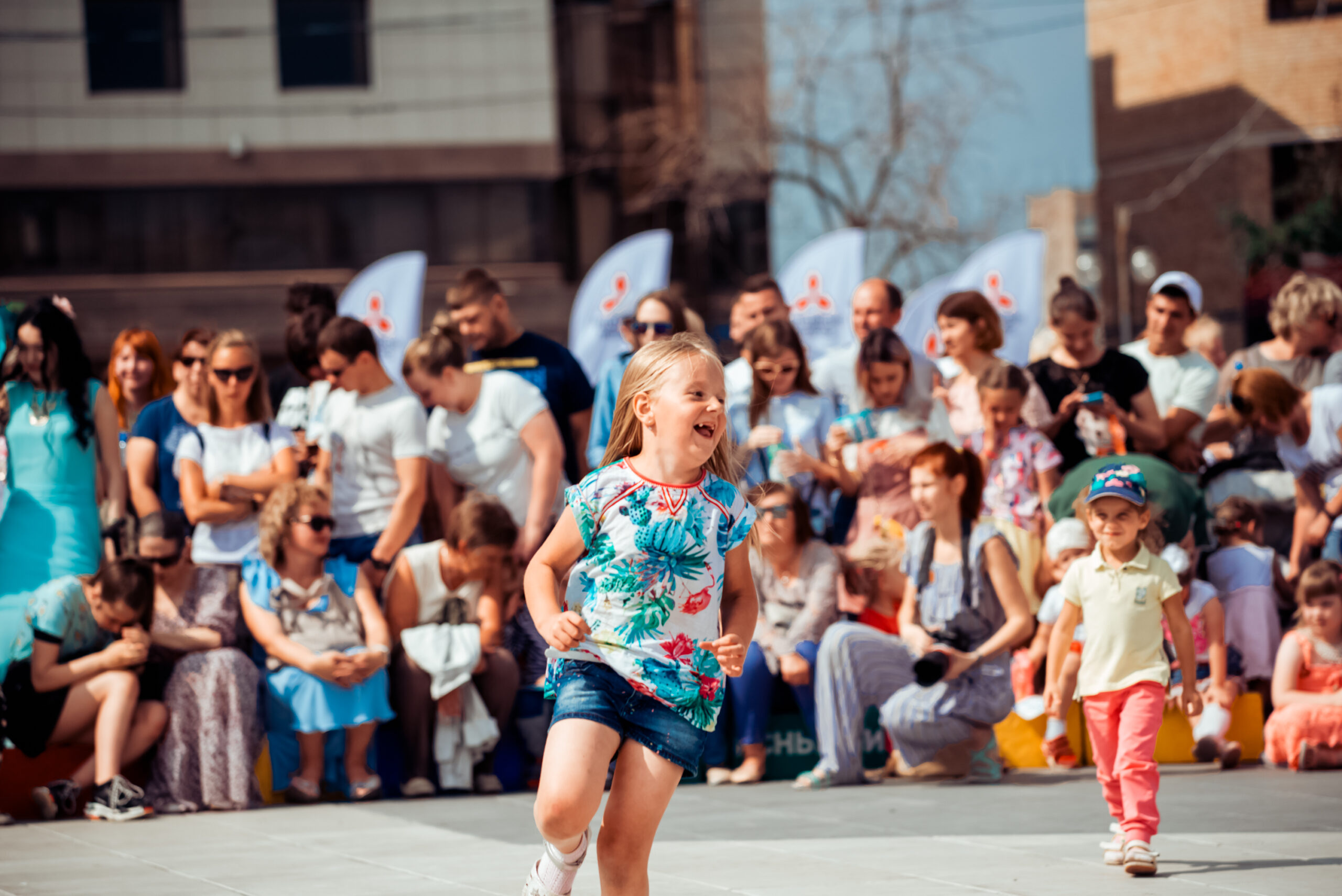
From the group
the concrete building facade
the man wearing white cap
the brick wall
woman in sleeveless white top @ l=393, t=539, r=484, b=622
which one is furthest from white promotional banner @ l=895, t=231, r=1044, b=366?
the brick wall

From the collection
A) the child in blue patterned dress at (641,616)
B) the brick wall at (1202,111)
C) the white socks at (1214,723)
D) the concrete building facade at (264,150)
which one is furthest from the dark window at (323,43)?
the child in blue patterned dress at (641,616)

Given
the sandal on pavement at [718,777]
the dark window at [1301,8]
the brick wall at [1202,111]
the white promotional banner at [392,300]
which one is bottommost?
the sandal on pavement at [718,777]

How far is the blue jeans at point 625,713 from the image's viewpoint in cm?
418

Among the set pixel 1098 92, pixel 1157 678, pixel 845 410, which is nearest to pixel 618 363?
pixel 845 410

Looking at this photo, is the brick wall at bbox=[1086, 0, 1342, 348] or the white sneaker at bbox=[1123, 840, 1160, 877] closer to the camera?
the white sneaker at bbox=[1123, 840, 1160, 877]

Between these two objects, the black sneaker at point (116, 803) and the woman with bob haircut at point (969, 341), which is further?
the woman with bob haircut at point (969, 341)

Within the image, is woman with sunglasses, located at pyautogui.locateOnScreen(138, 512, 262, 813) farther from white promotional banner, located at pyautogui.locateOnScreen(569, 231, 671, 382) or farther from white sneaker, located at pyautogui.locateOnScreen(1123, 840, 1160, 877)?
white promotional banner, located at pyautogui.locateOnScreen(569, 231, 671, 382)

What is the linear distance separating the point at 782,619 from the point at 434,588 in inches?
68.8

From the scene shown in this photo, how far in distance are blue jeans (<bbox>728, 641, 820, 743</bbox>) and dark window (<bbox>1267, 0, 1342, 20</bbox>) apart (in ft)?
89.6

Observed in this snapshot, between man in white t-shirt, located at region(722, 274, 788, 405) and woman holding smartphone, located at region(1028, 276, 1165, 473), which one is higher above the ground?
man in white t-shirt, located at region(722, 274, 788, 405)

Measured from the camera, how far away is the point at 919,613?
26.1 ft

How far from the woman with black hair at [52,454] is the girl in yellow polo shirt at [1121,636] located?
4674mm

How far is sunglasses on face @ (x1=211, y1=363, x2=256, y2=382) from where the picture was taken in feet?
26.8

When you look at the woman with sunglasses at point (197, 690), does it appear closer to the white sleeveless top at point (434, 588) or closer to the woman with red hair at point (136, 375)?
the white sleeveless top at point (434, 588)
